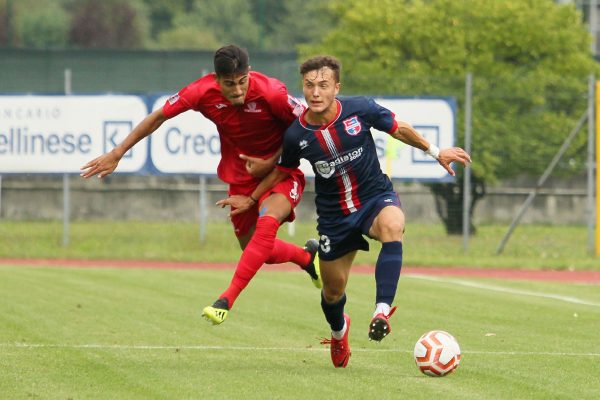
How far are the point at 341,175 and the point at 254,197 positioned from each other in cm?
94

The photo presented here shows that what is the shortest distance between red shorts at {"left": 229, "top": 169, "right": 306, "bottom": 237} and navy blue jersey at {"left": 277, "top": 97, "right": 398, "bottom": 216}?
0.46 meters

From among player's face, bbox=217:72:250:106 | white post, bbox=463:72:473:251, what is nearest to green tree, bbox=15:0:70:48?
white post, bbox=463:72:473:251

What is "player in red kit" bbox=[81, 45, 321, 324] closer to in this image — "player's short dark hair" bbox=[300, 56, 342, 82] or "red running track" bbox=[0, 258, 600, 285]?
"player's short dark hair" bbox=[300, 56, 342, 82]

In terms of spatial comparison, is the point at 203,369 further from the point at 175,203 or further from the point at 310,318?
the point at 175,203

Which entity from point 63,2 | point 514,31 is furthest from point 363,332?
point 63,2

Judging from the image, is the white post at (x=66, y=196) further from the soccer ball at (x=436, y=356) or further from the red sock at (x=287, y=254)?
the soccer ball at (x=436, y=356)

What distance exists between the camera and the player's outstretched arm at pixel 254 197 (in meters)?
9.63

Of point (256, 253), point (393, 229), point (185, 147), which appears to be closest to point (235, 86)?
point (256, 253)

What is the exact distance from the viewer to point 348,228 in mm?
9031

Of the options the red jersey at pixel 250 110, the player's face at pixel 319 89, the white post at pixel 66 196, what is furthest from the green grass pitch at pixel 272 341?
the white post at pixel 66 196

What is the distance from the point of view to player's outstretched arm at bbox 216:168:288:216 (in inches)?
379

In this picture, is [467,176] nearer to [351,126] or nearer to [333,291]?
[333,291]

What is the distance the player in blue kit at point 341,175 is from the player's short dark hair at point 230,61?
428mm

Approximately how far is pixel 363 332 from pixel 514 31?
15196 millimetres
